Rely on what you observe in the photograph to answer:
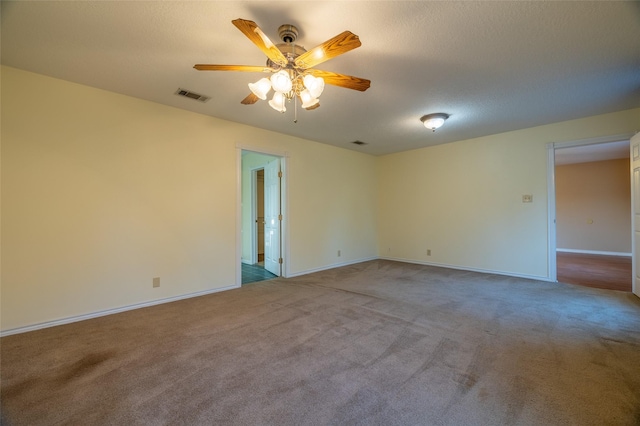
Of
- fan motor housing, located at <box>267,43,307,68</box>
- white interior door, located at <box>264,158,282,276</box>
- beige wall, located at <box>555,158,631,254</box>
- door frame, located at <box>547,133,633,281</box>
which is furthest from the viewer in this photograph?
Result: beige wall, located at <box>555,158,631,254</box>

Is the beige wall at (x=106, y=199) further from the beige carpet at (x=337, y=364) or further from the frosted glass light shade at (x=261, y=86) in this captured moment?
the frosted glass light shade at (x=261, y=86)

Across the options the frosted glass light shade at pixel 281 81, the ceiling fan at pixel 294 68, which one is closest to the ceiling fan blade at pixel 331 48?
the ceiling fan at pixel 294 68

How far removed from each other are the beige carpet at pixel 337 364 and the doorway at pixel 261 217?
59.9 inches

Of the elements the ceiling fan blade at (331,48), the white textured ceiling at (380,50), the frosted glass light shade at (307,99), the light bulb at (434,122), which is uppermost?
the white textured ceiling at (380,50)

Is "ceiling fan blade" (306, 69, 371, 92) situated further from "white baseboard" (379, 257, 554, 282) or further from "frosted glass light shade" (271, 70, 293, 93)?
"white baseboard" (379, 257, 554, 282)

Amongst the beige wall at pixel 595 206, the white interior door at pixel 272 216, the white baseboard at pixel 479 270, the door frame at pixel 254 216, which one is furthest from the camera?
the beige wall at pixel 595 206

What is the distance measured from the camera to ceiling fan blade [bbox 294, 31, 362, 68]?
1566 mm

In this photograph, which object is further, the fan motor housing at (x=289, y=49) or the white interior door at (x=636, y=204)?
the white interior door at (x=636, y=204)

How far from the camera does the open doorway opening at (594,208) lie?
614 cm

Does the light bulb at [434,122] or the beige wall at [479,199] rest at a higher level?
the light bulb at [434,122]

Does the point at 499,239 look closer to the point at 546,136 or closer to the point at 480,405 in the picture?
the point at 546,136

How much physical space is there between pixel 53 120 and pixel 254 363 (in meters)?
3.16

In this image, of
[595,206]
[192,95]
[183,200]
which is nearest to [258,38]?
[192,95]

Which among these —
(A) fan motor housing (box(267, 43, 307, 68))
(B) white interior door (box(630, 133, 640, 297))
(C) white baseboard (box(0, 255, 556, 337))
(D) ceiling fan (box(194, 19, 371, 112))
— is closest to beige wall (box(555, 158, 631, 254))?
(B) white interior door (box(630, 133, 640, 297))
